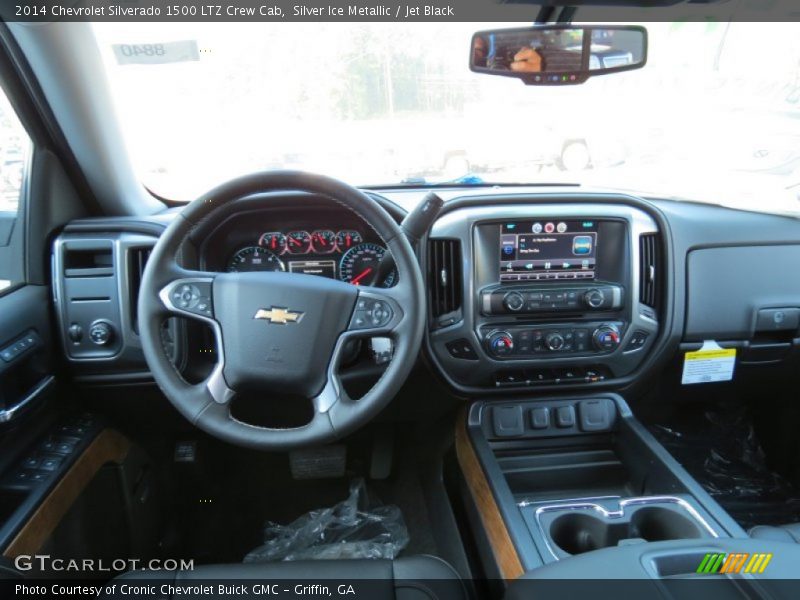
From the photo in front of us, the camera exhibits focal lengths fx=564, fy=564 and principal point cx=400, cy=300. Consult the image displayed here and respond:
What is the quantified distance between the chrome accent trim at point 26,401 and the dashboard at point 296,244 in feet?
2.03

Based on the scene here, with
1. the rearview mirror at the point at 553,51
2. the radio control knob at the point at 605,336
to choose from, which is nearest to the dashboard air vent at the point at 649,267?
the radio control knob at the point at 605,336

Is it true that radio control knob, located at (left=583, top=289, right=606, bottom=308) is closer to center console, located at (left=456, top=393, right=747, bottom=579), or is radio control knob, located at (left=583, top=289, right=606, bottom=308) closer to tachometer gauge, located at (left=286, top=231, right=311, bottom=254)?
center console, located at (left=456, top=393, right=747, bottom=579)

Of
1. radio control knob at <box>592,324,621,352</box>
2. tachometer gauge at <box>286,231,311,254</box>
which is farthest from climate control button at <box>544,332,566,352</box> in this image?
tachometer gauge at <box>286,231,311,254</box>

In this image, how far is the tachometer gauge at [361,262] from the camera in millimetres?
2008

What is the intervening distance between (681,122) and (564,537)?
1797 millimetres

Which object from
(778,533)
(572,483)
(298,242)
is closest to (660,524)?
(778,533)

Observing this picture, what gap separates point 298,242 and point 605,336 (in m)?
1.15

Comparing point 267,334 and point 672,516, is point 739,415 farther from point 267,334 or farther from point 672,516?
point 267,334

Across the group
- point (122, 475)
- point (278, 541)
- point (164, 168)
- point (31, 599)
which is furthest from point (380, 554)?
point (164, 168)

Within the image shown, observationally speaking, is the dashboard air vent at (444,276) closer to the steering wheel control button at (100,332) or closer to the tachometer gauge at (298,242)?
the tachometer gauge at (298,242)

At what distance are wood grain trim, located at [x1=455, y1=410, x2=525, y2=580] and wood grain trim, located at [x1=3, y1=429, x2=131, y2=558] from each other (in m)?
1.25

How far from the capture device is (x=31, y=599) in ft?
4.76

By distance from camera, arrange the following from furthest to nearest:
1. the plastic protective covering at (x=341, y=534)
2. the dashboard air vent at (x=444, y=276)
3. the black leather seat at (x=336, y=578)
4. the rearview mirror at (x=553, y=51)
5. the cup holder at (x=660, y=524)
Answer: the plastic protective covering at (x=341, y=534) → the dashboard air vent at (x=444, y=276) → the rearview mirror at (x=553, y=51) → the cup holder at (x=660, y=524) → the black leather seat at (x=336, y=578)

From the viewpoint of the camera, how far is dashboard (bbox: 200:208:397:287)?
1956mm
